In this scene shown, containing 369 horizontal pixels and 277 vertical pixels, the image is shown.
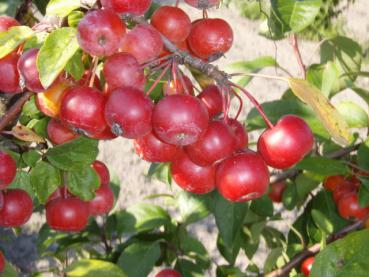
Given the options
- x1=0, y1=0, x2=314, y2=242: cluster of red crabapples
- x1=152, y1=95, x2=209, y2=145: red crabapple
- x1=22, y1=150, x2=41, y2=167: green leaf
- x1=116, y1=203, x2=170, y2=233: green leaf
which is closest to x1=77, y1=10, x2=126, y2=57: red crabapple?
x1=0, y1=0, x2=314, y2=242: cluster of red crabapples

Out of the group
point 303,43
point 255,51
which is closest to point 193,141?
point 255,51

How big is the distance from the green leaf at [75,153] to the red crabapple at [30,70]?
0.28 meters

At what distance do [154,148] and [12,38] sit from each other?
27cm

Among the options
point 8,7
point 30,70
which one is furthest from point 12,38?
point 8,7

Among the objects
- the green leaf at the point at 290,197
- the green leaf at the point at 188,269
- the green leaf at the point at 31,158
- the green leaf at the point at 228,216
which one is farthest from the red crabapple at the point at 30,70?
the green leaf at the point at 290,197

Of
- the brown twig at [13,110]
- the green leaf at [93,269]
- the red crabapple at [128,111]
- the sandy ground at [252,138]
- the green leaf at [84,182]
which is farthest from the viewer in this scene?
the sandy ground at [252,138]

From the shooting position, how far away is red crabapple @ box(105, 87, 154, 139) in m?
0.75

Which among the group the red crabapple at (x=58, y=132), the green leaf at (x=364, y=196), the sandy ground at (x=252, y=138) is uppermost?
the red crabapple at (x=58, y=132)

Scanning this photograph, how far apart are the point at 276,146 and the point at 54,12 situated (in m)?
0.39

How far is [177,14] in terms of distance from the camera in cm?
88

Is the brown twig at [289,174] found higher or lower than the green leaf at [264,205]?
higher

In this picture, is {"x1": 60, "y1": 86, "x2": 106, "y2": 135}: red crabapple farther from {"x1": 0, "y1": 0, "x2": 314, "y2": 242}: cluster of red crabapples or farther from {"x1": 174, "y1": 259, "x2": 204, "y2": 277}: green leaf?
{"x1": 174, "y1": 259, "x2": 204, "y2": 277}: green leaf

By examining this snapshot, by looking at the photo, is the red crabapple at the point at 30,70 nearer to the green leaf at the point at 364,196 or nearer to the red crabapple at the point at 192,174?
the red crabapple at the point at 192,174

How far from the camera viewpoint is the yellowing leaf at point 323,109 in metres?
0.79
